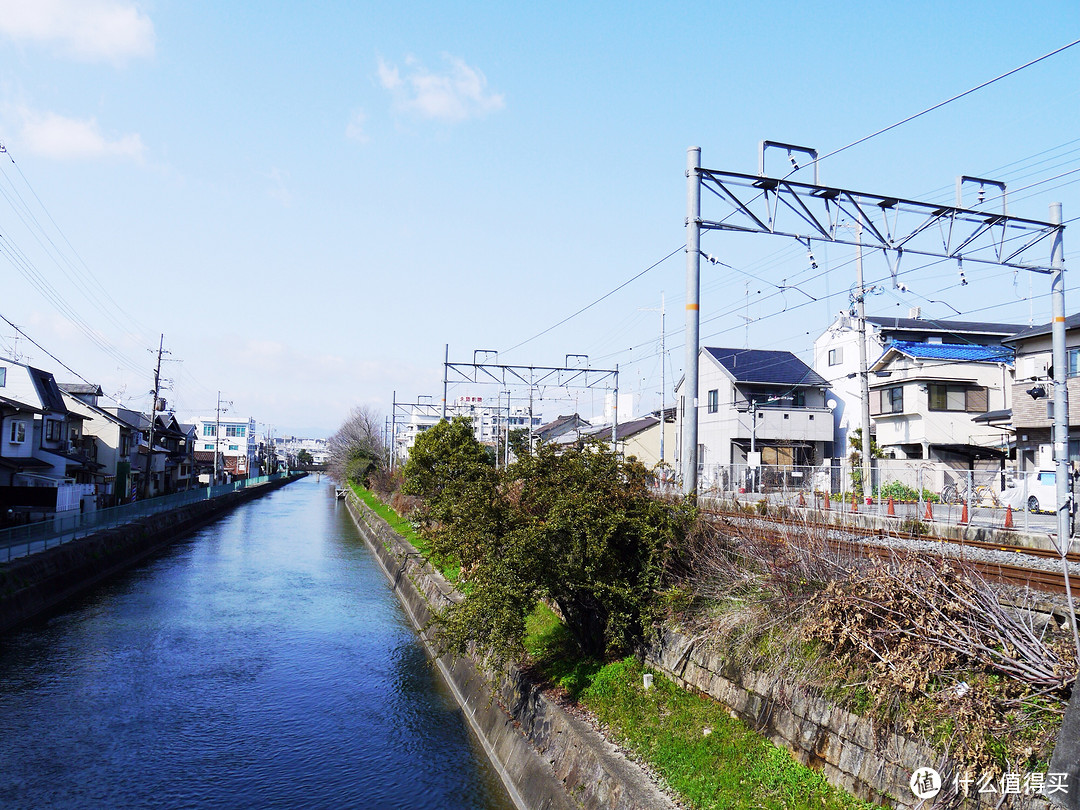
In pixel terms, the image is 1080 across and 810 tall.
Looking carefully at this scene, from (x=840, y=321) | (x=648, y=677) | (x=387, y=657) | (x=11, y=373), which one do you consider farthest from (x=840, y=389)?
(x=11, y=373)

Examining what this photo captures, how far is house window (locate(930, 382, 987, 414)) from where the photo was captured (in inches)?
1350

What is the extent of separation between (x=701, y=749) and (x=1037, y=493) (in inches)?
799

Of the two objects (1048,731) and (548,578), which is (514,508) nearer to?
(548,578)

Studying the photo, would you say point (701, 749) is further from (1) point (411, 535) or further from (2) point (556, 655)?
(1) point (411, 535)

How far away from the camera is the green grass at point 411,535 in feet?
49.6

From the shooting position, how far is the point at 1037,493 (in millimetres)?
22828

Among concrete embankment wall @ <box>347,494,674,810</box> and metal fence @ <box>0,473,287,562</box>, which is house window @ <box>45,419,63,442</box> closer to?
metal fence @ <box>0,473,287,562</box>

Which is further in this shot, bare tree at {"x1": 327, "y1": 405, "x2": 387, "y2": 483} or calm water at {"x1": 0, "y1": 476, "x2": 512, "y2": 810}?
bare tree at {"x1": 327, "y1": 405, "x2": 387, "y2": 483}

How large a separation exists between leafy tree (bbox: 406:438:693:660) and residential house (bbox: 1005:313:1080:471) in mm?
18168

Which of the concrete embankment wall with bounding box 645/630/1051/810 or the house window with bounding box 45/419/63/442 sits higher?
the house window with bounding box 45/419/63/442

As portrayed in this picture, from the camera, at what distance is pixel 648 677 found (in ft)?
34.0

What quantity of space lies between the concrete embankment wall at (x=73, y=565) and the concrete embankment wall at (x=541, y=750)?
513 inches

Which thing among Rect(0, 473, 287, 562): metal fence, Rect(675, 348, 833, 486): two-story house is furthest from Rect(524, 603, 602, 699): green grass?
Rect(675, 348, 833, 486): two-story house

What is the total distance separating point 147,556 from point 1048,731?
3756 centimetres
